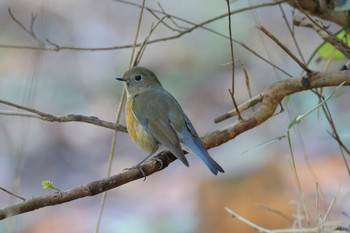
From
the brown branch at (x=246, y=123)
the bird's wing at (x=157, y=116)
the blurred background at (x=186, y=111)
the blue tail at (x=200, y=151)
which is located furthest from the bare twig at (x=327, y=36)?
the blurred background at (x=186, y=111)

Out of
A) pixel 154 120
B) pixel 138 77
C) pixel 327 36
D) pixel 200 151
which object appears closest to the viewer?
pixel 327 36

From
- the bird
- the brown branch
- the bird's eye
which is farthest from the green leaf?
the bird's eye

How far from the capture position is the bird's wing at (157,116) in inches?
132

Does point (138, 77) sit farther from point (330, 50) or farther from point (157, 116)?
point (330, 50)

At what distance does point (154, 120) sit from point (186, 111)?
9.82ft

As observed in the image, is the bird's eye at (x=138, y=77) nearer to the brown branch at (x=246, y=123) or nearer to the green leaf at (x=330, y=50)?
the brown branch at (x=246, y=123)

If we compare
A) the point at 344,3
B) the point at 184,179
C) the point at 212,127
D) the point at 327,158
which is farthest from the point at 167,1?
the point at 344,3

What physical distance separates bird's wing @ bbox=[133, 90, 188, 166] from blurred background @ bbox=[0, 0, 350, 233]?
1039 millimetres

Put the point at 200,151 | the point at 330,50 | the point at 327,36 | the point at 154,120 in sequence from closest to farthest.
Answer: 1. the point at 327,36
2. the point at 200,151
3. the point at 330,50
4. the point at 154,120

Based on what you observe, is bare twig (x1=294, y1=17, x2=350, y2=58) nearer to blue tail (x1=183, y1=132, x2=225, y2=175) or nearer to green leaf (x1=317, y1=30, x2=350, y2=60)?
green leaf (x1=317, y1=30, x2=350, y2=60)

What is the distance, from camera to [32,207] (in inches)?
90.0

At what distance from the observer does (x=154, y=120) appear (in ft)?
11.8

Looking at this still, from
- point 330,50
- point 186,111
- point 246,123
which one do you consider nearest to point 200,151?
point 246,123

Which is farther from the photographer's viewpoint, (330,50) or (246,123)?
(330,50)
